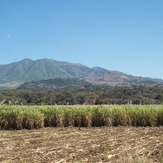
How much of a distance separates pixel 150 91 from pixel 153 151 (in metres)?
73.9

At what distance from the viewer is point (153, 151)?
7.59m

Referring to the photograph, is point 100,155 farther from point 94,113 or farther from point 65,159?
point 94,113

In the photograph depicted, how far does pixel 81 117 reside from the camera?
53.3 ft

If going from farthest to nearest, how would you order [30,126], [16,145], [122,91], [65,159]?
[122,91] → [30,126] → [16,145] → [65,159]

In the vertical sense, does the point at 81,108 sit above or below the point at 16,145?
above

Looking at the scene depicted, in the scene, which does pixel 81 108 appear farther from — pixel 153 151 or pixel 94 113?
pixel 153 151

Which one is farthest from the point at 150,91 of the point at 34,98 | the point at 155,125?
the point at 155,125

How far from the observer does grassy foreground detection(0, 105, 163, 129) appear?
15.7 m

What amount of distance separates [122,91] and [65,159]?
237 feet

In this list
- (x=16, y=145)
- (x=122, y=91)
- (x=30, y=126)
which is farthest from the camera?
(x=122, y=91)

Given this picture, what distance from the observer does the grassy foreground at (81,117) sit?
51.6ft

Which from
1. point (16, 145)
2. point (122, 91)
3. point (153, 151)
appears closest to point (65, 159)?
point (153, 151)

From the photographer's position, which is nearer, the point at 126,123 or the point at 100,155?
the point at 100,155

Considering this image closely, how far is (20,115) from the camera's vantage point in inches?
618
